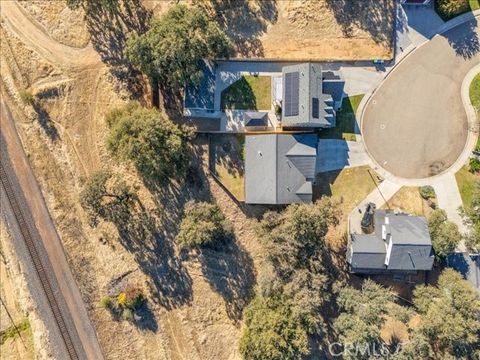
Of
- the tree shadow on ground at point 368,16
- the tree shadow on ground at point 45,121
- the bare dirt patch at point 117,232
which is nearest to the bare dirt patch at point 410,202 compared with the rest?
the bare dirt patch at point 117,232

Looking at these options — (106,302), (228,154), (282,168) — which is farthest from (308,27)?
(106,302)

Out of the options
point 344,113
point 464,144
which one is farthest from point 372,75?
point 464,144

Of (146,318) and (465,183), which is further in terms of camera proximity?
(146,318)

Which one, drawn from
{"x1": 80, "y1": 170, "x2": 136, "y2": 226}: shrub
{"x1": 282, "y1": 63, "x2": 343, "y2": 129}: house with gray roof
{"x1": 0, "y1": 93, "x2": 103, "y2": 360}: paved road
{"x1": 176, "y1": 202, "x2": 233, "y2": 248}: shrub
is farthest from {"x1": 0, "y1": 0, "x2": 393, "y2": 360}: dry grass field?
{"x1": 282, "y1": 63, "x2": 343, "y2": 129}: house with gray roof

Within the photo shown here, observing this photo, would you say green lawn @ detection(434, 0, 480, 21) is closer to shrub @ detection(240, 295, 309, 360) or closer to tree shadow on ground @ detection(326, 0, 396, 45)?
tree shadow on ground @ detection(326, 0, 396, 45)

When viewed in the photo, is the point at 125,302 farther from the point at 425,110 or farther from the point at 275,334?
the point at 425,110
